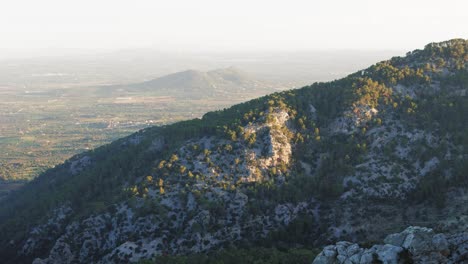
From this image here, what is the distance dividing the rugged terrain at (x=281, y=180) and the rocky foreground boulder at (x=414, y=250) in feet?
78.7

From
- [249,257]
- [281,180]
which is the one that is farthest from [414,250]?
[281,180]

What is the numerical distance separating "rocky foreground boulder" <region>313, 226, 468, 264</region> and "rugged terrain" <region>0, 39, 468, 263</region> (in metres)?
24.0

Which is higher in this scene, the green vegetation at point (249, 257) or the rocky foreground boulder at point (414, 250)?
the rocky foreground boulder at point (414, 250)

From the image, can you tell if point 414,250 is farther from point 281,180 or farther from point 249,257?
point 281,180

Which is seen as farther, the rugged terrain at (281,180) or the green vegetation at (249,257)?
the rugged terrain at (281,180)

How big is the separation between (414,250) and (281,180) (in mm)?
57460

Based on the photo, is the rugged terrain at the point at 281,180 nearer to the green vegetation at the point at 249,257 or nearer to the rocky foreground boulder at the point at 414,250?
the green vegetation at the point at 249,257

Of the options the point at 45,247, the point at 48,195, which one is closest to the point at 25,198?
the point at 48,195

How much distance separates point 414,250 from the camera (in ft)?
161

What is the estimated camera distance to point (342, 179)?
10256cm

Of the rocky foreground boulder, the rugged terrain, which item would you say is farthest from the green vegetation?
the rocky foreground boulder

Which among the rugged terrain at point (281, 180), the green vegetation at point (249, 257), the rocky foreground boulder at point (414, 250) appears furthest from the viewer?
the rugged terrain at point (281, 180)

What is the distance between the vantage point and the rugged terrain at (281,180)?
91.3 m

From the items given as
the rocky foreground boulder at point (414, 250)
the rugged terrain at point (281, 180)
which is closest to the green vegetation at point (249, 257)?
the rugged terrain at point (281, 180)
